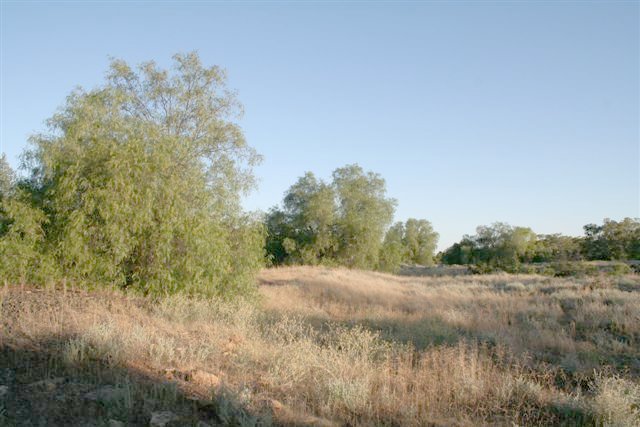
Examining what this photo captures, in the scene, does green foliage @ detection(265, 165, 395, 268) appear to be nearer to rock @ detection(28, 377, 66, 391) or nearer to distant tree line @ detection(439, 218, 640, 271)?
distant tree line @ detection(439, 218, 640, 271)

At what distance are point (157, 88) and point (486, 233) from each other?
62.1 metres

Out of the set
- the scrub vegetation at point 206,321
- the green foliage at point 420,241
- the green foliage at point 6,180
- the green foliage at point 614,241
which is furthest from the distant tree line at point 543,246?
the green foliage at point 6,180

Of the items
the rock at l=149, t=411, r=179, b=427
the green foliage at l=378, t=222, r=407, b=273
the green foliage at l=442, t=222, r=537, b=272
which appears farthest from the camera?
the green foliage at l=442, t=222, r=537, b=272

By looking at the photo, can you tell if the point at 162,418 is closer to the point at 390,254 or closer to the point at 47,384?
the point at 47,384

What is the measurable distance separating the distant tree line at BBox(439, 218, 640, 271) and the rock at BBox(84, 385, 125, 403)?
40.6 meters

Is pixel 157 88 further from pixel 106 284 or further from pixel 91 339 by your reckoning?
pixel 91 339

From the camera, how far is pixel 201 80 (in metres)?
17.8

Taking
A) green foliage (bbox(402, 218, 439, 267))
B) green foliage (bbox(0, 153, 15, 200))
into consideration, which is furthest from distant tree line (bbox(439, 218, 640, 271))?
green foliage (bbox(0, 153, 15, 200))

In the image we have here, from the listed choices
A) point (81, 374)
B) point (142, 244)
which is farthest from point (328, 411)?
point (142, 244)

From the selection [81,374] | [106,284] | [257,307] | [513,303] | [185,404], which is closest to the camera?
[185,404]

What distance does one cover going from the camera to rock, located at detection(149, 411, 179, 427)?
4348 millimetres

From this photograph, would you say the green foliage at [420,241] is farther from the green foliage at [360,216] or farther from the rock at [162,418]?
the rock at [162,418]

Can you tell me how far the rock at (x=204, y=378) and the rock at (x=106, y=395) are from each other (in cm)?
86

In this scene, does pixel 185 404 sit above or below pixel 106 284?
below
